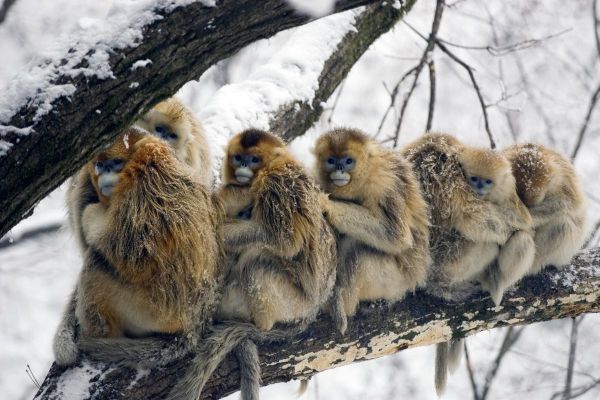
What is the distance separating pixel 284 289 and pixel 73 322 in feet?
4.01

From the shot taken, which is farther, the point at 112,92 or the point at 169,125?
the point at 169,125

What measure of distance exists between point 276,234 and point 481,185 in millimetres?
1664

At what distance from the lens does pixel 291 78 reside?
701 cm

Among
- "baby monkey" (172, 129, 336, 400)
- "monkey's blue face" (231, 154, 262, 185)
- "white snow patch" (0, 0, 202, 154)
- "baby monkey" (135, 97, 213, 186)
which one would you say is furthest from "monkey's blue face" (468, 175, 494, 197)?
"white snow patch" (0, 0, 202, 154)

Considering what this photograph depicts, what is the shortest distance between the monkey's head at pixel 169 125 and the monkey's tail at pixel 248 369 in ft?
5.92

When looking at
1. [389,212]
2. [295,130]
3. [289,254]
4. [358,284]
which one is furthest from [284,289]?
[295,130]

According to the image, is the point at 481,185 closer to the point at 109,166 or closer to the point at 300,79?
the point at 300,79

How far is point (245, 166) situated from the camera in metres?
4.65

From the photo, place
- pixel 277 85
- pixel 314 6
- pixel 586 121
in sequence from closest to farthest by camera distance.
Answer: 1. pixel 314 6
2. pixel 277 85
3. pixel 586 121

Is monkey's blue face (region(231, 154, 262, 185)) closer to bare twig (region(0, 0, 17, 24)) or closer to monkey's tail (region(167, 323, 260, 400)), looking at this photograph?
monkey's tail (region(167, 323, 260, 400))

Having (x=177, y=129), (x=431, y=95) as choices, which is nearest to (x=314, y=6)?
(x=177, y=129)

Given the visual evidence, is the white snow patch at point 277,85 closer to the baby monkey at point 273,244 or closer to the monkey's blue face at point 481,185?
the baby monkey at point 273,244

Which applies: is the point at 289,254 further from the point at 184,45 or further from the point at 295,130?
the point at 295,130

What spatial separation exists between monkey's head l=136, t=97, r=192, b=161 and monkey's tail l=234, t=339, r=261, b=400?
5.92ft
